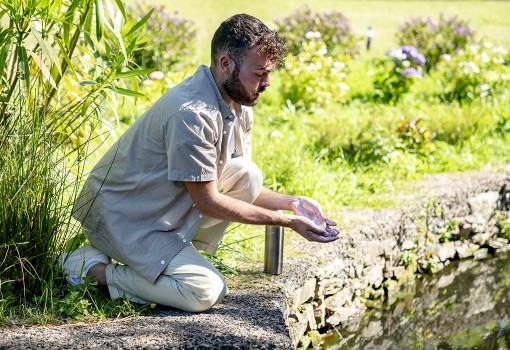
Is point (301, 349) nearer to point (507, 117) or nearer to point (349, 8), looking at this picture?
point (507, 117)

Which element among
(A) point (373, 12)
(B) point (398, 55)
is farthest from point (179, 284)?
(A) point (373, 12)

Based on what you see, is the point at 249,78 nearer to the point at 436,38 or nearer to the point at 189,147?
the point at 189,147

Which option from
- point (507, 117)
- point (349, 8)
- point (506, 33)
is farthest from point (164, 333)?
point (349, 8)

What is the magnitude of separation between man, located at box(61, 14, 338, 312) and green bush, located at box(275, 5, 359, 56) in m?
6.17

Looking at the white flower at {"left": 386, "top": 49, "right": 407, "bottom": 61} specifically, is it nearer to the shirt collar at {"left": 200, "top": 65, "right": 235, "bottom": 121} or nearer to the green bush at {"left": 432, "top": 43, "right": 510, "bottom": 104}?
the green bush at {"left": 432, "top": 43, "right": 510, "bottom": 104}

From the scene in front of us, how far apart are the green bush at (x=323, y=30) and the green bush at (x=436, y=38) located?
2.12 ft

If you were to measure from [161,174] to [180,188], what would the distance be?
10 cm

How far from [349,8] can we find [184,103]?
11.9m

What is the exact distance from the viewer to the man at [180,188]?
3412 millimetres

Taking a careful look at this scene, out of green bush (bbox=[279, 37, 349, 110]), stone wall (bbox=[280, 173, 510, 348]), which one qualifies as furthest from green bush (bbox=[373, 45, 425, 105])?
stone wall (bbox=[280, 173, 510, 348])

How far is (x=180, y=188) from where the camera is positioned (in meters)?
3.51

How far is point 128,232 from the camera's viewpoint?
11.6ft

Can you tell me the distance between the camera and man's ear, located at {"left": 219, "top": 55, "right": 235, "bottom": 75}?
137 inches

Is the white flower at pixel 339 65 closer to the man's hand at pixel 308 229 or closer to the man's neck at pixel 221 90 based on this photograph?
the man's neck at pixel 221 90
